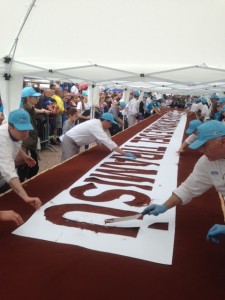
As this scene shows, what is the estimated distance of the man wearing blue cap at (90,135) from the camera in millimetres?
4020

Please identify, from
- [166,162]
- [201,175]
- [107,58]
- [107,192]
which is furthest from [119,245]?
[107,58]

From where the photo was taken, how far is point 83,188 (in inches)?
106

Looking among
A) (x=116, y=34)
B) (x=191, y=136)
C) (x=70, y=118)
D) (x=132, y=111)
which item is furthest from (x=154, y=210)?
(x=132, y=111)

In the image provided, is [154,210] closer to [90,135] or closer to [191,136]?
[90,135]

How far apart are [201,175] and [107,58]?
120 inches

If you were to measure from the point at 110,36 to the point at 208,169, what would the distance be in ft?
9.24

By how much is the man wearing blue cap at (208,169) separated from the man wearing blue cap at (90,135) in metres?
2.02

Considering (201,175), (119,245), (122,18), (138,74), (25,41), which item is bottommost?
(119,245)

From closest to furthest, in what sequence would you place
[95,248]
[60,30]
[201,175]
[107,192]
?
[95,248], [201,175], [107,192], [60,30]

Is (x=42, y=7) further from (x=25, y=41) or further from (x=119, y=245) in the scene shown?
(x=119, y=245)

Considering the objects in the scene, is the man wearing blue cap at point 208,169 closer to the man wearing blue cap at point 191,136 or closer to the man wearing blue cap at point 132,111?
the man wearing blue cap at point 191,136

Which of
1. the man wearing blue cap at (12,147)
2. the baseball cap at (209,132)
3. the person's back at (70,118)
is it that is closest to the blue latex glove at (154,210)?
the baseball cap at (209,132)

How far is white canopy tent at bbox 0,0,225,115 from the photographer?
149 inches

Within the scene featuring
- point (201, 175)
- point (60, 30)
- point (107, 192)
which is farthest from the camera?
point (60, 30)
